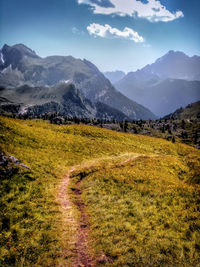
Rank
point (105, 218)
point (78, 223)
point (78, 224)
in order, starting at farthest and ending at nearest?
point (105, 218)
point (78, 223)
point (78, 224)

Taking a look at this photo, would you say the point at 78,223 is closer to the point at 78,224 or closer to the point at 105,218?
the point at 78,224

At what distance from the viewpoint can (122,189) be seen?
58.2 ft

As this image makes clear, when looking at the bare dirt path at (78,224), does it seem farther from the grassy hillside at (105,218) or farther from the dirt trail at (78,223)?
the grassy hillside at (105,218)

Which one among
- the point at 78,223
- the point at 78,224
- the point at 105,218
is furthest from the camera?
the point at 105,218

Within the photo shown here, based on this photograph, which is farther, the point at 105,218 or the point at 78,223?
the point at 105,218

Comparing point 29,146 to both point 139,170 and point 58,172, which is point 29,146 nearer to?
point 58,172

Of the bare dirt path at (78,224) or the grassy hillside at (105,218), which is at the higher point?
the grassy hillside at (105,218)

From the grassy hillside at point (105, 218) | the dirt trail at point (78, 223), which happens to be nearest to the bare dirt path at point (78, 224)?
the dirt trail at point (78, 223)

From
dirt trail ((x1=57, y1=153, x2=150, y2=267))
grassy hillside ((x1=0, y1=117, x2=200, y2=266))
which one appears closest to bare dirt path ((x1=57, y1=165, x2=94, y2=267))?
dirt trail ((x1=57, y1=153, x2=150, y2=267))

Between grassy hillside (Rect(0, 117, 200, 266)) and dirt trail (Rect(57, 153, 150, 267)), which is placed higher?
grassy hillside (Rect(0, 117, 200, 266))

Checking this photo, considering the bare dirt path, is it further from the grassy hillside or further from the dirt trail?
the grassy hillside

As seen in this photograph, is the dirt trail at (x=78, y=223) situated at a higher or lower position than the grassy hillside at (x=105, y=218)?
lower

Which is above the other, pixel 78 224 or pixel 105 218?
pixel 105 218

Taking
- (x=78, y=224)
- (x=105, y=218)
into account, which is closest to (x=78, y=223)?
(x=78, y=224)
